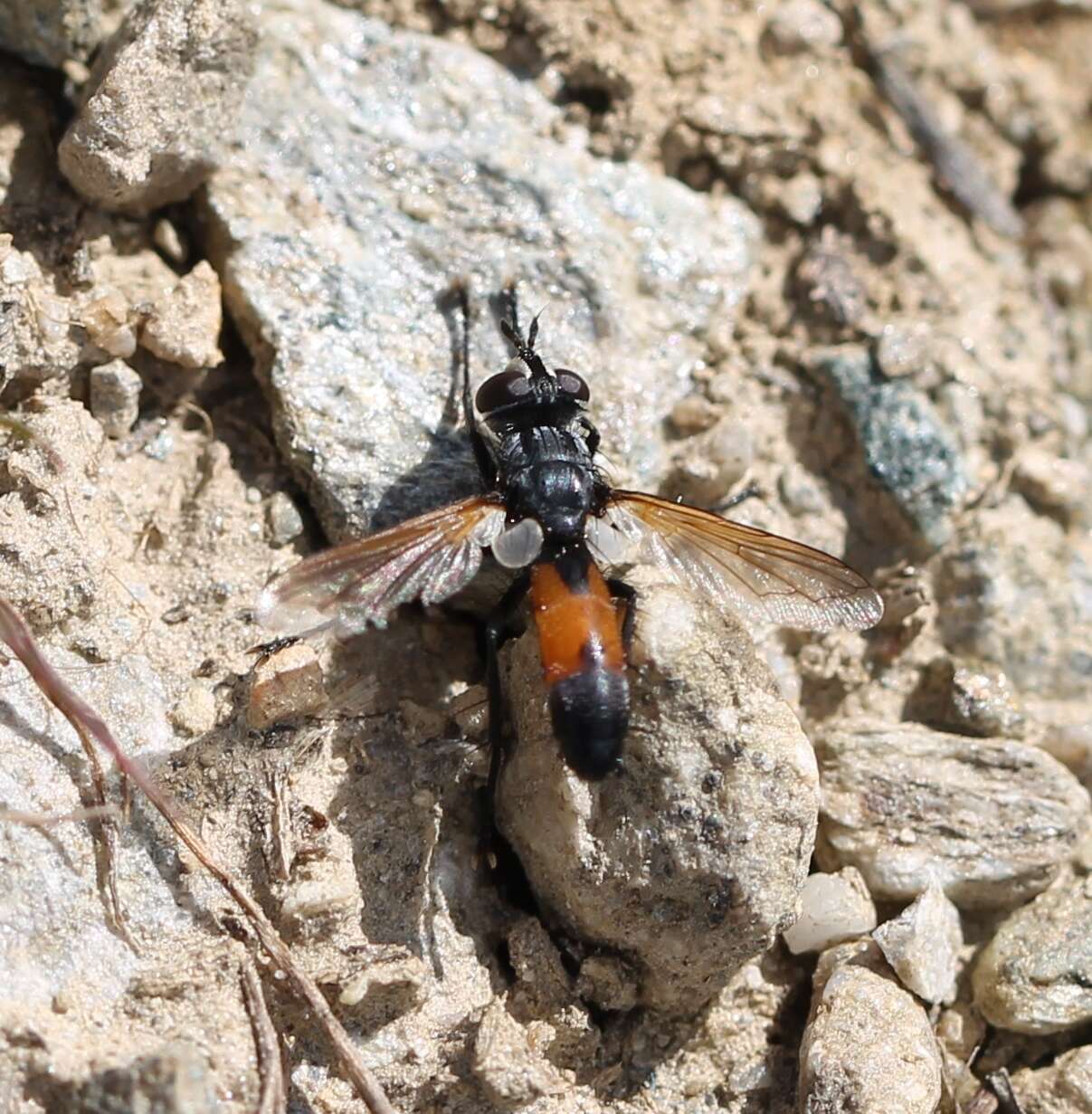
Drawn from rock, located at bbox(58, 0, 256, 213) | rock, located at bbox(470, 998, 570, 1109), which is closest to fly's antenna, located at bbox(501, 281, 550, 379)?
rock, located at bbox(58, 0, 256, 213)

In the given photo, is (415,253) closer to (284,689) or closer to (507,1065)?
(284,689)

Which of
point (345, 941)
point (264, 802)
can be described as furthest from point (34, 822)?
point (345, 941)

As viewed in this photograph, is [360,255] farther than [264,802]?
Yes

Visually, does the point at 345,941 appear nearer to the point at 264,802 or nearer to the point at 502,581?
the point at 264,802

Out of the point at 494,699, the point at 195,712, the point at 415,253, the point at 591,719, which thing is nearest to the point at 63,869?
the point at 195,712

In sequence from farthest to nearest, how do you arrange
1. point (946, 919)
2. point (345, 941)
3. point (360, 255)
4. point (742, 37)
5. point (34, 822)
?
point (742, 37), point (360, 255), point (946, 919), point (345, 941), point (34, 822)

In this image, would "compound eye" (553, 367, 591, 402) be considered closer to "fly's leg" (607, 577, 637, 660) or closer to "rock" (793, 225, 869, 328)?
"fly's leg" (607, 577, 637, 660)
